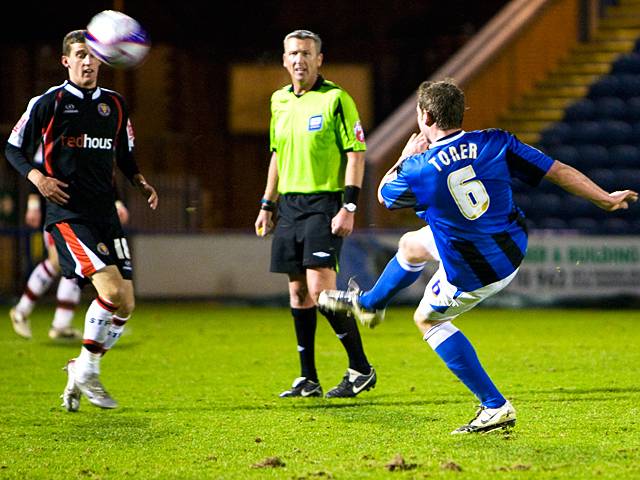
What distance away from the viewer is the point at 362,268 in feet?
48.9

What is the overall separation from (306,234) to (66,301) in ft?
13.9

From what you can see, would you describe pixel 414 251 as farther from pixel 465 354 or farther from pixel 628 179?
pixel 628 179

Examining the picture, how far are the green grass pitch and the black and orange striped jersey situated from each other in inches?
Result: 46.1

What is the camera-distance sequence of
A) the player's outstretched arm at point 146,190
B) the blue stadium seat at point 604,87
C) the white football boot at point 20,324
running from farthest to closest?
the blue stadium seat at point 604,87 < the white football boot at point 20,324 < the player's outstretched arm at point 146,190

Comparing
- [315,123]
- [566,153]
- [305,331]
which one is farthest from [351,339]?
[566,153]

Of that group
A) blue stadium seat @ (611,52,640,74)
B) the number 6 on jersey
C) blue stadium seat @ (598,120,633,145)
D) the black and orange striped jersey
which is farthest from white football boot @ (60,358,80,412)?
blue stadium seat @ (611,52,640,74)

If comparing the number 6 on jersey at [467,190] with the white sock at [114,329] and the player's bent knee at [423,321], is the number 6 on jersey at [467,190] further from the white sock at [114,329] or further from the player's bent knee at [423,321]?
the white sock at [114,329]

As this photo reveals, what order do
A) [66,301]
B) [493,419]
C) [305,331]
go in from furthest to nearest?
[66,301]
[305,331]
[493,419]

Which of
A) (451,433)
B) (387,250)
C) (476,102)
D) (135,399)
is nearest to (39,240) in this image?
(387,250)

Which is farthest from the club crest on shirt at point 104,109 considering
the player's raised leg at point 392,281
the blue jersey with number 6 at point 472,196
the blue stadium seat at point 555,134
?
the blue stadium seat at point 555,134

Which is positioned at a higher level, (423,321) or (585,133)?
(585,133)

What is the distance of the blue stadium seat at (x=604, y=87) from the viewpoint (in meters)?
18.6

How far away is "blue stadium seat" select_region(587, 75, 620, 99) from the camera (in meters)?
18.6

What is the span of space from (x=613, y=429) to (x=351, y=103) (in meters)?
2.55
